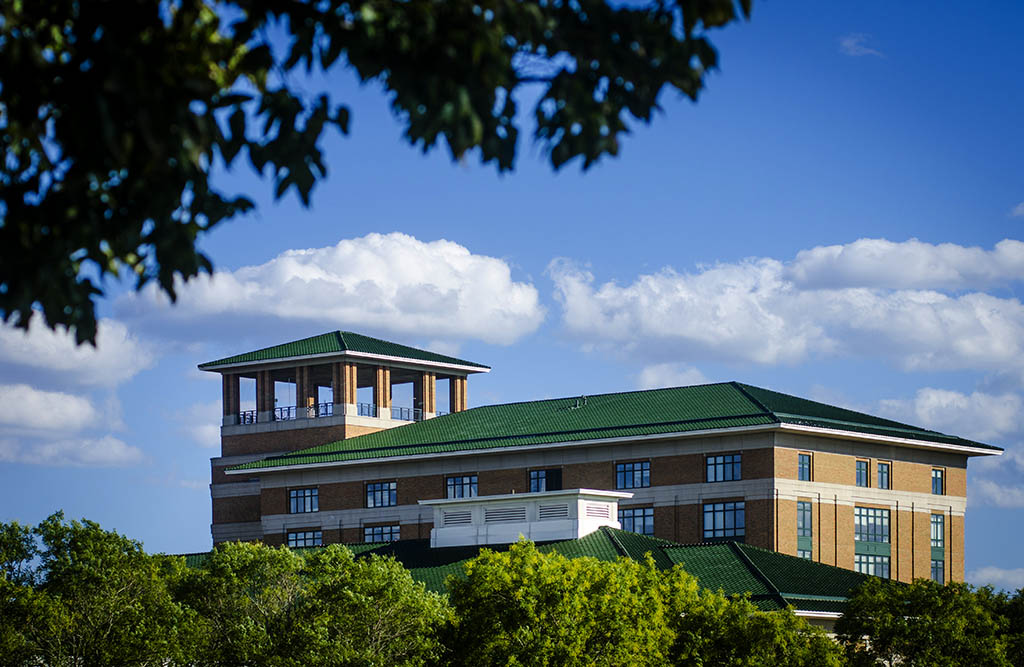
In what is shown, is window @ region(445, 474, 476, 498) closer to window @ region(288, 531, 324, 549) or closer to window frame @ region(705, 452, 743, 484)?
window @ region(288, 531, 324, 549)

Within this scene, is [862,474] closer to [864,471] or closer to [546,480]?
[864,471]

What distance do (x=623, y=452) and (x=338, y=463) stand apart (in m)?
15.8

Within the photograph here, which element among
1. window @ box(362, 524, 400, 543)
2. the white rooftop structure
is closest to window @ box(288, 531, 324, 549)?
window @ box(362, 524, 400, 543)

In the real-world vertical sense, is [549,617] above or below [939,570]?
above

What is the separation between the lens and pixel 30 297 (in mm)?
8594

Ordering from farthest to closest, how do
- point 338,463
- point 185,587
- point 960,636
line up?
point 338,463 < point 185,587 < point 960,636

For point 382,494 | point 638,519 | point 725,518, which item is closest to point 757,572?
point 725,518

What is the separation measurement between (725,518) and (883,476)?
32.0 feet

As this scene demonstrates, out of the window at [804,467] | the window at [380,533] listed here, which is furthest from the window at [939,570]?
the window at [380,533]

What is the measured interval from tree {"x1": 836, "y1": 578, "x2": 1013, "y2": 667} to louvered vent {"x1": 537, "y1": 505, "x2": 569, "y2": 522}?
51.5 feet

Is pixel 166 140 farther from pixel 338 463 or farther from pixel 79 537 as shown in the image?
pixel 338 463

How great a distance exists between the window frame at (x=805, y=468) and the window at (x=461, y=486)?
16601 millimetres

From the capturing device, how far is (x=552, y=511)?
191ft

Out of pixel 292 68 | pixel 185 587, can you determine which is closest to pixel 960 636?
pixel 185 587
